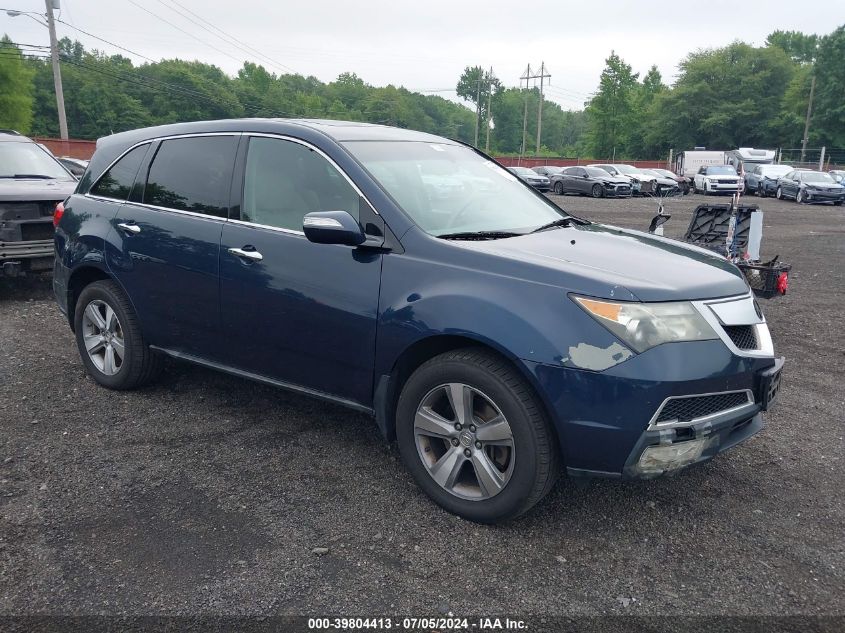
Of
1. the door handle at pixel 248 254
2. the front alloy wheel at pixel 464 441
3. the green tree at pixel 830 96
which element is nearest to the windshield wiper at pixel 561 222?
the front alloy wheel at pixel 464 441

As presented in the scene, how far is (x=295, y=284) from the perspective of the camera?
3.79m

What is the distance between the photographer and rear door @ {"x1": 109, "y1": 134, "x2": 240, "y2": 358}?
4250 millimetres

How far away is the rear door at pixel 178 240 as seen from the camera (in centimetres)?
425

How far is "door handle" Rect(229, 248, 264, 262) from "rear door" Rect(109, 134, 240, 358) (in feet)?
0.52

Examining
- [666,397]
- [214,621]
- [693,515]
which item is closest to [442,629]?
[214,621]

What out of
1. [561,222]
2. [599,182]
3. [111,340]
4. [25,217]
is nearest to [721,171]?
[599,182]

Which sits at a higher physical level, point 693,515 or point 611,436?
point 611,436

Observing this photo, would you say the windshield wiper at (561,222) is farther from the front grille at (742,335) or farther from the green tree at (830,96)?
the green tree at (830,96)

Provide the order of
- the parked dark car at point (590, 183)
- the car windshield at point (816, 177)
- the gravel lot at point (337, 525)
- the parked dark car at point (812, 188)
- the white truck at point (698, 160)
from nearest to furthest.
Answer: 1. the gravel lot at point (337, 525)
2. the parked dark car at point (812, 188)
3. the car windshield at point (816, 177)
4. the parked dark car at point (590, 183)
5. the white truck at point (698, 160)

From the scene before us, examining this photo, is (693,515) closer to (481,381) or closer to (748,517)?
(748,517)

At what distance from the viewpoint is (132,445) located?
13.8 ft

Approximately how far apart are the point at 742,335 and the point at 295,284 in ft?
7.31

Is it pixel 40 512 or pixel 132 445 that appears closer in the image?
pixel 40 512

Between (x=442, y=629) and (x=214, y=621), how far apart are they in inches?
33.7
